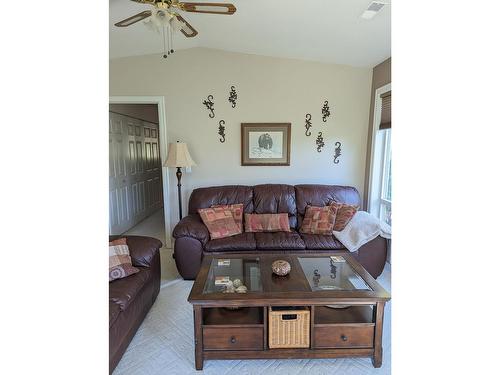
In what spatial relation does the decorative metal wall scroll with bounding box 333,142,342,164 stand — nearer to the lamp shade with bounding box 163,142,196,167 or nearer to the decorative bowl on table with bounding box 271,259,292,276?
the lamp shade with bounding box 163,142,196,167

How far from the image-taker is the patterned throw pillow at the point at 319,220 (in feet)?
9.81

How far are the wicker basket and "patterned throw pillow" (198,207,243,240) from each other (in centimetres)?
133

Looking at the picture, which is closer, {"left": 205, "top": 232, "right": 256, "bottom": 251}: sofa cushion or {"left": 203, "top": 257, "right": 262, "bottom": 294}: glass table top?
{"left": 203, "top": 257, "right": 262, "bottom": 294}: glass table top

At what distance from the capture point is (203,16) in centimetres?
262

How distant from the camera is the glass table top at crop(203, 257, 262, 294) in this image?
1870 millimetres

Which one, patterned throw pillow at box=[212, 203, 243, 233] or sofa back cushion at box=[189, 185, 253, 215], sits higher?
sofa back cushion at box=[189, 185, 253, 215]

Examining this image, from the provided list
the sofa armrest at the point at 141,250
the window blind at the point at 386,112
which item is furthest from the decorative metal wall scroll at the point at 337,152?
the sofa armrest at the point at 141,250

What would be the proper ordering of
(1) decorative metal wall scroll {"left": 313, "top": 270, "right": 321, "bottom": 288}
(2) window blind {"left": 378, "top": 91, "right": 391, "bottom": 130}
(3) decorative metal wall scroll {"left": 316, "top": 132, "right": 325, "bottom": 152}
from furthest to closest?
(3) decorative metal wall scroll {"left": 316, "top": 132, "right": 325, "bottom": 152}, (2) window blind {"left": 378, "top": 91, "right": 391, "bottom": 130}, (1) decorative metal wall scroll {"left": 313, "top": 270, "right": 321, "bottom": 288}

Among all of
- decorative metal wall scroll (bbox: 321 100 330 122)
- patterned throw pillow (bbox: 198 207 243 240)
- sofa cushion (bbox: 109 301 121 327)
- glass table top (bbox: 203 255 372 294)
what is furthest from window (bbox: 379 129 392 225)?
sofa cushion (bbox: 109 301 121 327)

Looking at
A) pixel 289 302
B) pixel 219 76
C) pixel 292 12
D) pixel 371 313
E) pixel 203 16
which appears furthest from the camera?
pixel 219 76

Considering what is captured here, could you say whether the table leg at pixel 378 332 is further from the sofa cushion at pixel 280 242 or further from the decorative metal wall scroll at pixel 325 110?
the decorative metal wall scroll at pixel 325 110
